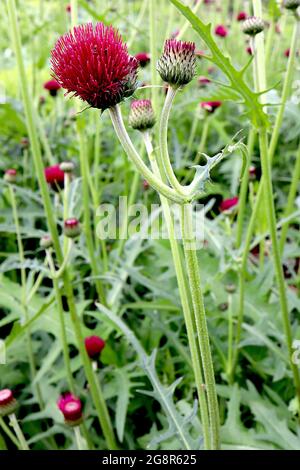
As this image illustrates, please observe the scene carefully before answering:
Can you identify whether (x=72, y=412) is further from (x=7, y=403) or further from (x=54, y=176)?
(x=54, y=176)

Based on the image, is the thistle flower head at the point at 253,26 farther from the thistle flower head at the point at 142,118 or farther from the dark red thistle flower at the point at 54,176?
the dark red thistle flower at the point at 54,176

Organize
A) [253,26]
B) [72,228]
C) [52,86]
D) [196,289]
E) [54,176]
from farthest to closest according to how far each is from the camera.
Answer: [52,86] < [54,176] < [72,228] < [253,26] < [196,289]

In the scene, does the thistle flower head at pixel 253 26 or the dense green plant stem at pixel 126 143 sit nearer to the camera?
the dense green plant stem at pixel 126 143

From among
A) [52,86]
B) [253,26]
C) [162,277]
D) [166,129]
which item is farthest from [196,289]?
[52,86]

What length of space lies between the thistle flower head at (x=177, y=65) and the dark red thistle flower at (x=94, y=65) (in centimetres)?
5

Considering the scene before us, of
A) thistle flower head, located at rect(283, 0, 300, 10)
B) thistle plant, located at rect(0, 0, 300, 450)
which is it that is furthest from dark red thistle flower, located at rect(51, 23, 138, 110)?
thistle flower head, located at rect(283, 0, 300, 10)

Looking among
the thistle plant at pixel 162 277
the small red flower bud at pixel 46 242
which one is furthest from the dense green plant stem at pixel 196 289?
the small red flower bud at pixel 46 242

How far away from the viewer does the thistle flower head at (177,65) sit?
2.26 feet

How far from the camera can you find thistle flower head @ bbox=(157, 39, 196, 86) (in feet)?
2.26

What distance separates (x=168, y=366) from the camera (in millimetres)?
1478

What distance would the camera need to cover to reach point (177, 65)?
2.26 feet

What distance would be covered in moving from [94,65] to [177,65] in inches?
4.4

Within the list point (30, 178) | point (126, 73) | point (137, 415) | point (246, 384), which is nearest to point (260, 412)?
point (246, 384)

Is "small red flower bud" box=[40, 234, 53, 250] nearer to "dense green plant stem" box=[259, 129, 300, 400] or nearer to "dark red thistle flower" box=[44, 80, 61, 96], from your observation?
"dense green plant stem" box=[259, 129, 300, 400]
